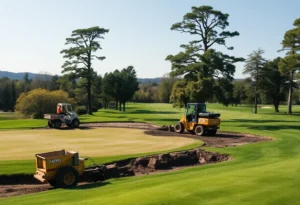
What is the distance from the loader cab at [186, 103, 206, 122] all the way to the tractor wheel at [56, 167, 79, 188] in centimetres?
1859

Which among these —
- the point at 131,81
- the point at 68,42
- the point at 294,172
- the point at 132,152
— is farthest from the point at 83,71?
the point at 294,172

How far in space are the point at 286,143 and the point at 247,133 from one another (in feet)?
27.2

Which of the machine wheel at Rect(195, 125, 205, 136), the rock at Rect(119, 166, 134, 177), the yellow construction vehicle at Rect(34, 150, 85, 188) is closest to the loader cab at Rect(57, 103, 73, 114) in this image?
the machine wheel at Rect(195, 125, 205, 136)

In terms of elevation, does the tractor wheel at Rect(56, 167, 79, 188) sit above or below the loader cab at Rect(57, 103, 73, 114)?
below

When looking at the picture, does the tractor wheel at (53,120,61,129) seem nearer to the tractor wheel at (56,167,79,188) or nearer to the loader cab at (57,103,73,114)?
the loader cab at (57,103,73,114)

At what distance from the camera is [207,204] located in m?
9.01

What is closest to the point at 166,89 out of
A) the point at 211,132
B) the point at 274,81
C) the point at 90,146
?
the point at 274,81

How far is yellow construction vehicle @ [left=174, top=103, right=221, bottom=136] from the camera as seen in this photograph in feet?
102

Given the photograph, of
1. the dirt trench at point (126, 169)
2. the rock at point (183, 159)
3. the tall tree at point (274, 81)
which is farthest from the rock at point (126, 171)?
the tall tree at point (274, 81)

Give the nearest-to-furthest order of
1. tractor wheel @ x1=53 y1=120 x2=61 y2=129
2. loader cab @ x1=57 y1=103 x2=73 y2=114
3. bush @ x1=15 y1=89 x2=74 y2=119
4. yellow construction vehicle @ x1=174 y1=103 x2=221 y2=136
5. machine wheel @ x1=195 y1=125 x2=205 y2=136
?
yellow construction vehicle @ x1=174 y1=103 x2=221 y2=136
machine wheel @ x1=195 y1=125 x2=205 y2=136
tractor wheel @ x1=53 y1=120 x2=61 y2=129
loader cab @ x1=57 y1=103 x2=73 y2=114
bush @ x1=15 y1=89 x2=74 y2=119

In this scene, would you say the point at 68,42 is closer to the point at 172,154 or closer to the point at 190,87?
the point at 190,87

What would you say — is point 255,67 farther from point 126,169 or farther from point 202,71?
point 126,169

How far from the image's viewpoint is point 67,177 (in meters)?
14.2

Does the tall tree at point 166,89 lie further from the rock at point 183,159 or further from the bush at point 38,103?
the rock at point 183,159
